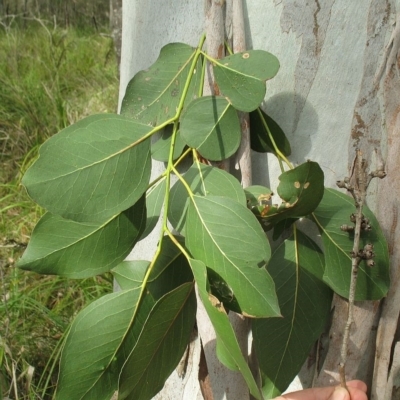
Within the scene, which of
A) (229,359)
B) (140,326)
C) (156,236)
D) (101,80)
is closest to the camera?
(229,359)

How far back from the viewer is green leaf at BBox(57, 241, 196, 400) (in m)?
0.74

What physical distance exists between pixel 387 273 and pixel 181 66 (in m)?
0.46

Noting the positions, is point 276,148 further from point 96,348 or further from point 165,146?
point 96,348

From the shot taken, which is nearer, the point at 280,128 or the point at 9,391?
the point at 280,128

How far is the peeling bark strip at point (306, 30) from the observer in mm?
808

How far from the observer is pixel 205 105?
80 centimetres

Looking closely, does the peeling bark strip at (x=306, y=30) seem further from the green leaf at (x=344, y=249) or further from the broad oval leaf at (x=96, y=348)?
the broad oval leaf at (x=96, y=348)

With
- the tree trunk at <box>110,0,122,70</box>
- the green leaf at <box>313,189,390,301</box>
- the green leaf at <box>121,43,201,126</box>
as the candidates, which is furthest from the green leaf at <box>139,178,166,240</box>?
the tree trunk at <box>110,0,122,70</box>

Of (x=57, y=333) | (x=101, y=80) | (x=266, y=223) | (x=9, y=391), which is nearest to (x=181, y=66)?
(x=266, y=223)

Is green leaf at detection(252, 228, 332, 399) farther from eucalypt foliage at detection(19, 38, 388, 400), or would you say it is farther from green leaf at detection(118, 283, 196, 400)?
green leaf at detection(118, 283, 196, 400)

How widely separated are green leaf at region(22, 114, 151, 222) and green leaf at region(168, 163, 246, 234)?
73 mm

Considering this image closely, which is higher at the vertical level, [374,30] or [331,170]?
[374,30]

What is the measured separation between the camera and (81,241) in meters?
0.77

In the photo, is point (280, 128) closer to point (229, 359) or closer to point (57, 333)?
point (229, 359)
